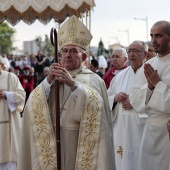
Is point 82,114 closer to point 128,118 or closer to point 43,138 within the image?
point 43,138

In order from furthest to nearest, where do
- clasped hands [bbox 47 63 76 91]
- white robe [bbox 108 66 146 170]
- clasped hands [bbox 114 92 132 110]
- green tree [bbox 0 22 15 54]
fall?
green tree [bbox 0 22 15 54] → clasped hands [bbox 114 92 132 110] → white robe [bbox 108 66 146 170] → clasped hands [bbox 47 63 76 91]

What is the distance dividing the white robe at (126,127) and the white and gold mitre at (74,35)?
6.15 feet

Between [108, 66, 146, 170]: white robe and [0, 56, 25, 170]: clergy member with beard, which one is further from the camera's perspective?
[0, 56, 25, 170]: clergy member with beard

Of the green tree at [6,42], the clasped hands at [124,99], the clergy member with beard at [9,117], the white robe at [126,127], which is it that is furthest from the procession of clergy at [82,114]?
the green tree at [6,42]

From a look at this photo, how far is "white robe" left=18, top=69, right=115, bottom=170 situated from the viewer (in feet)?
17.2

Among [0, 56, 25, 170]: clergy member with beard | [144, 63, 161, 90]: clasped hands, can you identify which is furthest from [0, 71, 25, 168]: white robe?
[144, 63, 161, 90]: clasped hands

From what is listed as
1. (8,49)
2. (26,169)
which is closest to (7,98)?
(26,169)

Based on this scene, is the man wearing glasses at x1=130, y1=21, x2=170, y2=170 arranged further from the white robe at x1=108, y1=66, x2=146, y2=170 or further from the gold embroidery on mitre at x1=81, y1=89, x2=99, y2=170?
the white robe at x1=108, y1=66, x2=146, y2=170

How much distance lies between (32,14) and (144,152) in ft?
10.2

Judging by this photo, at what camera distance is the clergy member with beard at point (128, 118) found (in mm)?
6957

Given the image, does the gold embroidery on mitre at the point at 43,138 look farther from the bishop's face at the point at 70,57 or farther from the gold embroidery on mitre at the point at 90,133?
the bishop's face at the point at 70,57

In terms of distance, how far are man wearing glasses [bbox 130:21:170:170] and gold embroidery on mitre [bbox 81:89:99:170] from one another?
26.4 inches

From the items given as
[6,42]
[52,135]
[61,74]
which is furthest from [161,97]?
[6,42]

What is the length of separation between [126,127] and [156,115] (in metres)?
1.55
